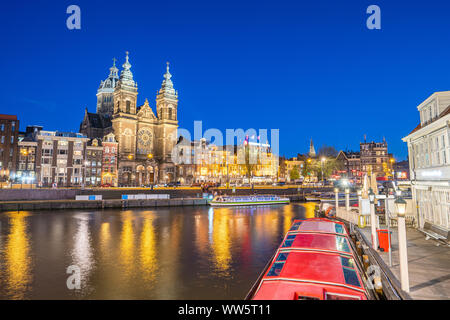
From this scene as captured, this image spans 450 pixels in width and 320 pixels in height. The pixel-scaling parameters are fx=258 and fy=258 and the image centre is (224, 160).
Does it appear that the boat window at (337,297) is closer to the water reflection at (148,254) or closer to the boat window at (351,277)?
the boat window at (351,277)

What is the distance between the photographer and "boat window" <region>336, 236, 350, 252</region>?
12.8 meters

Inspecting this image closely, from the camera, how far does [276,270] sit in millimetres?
10195

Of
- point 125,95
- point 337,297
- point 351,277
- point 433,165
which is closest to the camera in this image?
point 337,297

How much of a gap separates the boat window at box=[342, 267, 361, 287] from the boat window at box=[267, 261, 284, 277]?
2358 mm

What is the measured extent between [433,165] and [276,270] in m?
15.5

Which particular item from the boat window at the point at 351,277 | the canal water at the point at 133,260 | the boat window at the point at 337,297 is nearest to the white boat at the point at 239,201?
the canal water at the point at 133,260

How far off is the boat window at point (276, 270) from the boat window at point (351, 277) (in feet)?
7.74

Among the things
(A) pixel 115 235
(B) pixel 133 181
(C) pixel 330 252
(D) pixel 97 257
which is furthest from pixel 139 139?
(C) pixel 330 252

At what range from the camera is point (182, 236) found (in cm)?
2939

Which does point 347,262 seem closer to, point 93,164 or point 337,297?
point 337,297

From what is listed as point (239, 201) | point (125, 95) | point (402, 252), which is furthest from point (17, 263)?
point (125, 95)

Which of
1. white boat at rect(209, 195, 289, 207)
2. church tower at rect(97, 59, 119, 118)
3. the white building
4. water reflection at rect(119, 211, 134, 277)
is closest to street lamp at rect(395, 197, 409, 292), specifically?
the white building

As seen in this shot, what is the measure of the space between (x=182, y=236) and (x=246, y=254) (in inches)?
392

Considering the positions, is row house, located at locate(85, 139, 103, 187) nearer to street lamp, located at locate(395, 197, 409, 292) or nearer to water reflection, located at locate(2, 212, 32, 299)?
water reflection, located at locate(2, 212, 32, 299)
